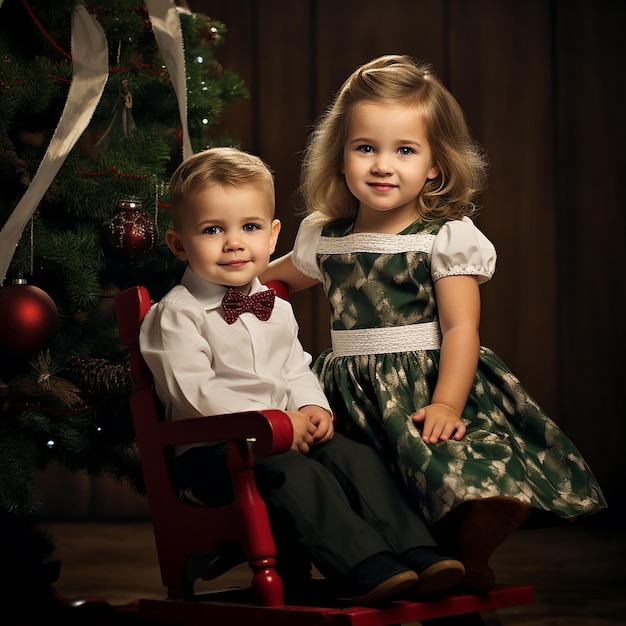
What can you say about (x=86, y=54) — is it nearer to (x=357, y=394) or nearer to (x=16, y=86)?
(x=16, y=86)

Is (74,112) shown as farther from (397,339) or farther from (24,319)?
(397,339)

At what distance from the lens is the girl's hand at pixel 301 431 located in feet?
5.35

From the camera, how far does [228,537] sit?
1.54m

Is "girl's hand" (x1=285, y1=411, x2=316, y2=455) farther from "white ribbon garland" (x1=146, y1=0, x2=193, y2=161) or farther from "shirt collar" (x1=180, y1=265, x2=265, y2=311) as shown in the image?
"white ribbon garland" (x1=146, y1=0, x2=193, y2=161)

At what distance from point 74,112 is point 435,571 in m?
1.27

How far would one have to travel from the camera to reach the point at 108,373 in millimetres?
2281

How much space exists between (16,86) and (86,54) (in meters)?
0.16

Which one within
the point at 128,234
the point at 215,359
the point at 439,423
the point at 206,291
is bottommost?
the point at 439,423

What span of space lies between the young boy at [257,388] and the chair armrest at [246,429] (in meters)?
0.06

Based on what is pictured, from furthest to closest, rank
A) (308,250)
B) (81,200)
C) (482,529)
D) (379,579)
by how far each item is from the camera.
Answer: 1. (81,200)
2. (308,250)
3. (482,529)
4. (379,579)

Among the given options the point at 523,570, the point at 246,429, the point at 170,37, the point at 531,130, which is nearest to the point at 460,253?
the point at 246,429

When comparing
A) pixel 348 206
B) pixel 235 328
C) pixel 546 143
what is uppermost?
pixel 546 143

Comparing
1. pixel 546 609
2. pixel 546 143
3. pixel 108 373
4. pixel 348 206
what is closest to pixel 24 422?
pixel 108 373

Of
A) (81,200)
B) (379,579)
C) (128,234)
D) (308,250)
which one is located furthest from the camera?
(81,200)
